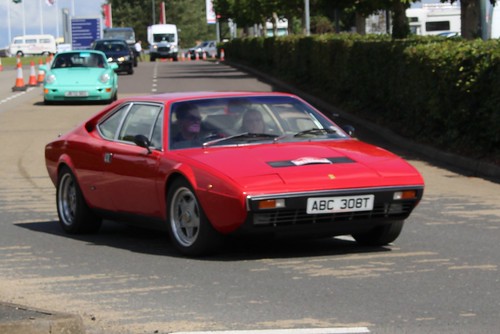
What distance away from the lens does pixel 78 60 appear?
108 feet

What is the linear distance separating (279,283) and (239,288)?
294mm

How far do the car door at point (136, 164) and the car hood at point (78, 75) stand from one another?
2186 centimetres

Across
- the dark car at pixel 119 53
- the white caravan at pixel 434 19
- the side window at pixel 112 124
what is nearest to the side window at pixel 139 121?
the side window at pixel 112 124

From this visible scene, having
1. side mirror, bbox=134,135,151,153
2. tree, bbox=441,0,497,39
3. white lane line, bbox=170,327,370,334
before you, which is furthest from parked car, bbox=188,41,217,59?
white lane line, bbox=170,327,370,334

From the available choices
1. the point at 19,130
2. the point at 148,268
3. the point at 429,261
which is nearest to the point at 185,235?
the point at 148,268

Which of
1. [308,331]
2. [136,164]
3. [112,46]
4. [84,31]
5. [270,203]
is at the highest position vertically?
[84,31]

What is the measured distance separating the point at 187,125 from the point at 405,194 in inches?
73.8

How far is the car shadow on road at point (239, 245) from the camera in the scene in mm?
8961

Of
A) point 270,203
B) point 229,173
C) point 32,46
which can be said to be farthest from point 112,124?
point 32,46

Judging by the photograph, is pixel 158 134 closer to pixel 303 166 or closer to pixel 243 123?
pixel 243 123

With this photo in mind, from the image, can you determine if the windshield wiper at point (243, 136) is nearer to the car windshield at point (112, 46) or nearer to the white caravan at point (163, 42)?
the car windshield at point (112, 46)

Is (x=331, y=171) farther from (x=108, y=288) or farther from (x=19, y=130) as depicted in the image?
(x=19, y=130)

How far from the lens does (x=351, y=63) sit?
84.9ft

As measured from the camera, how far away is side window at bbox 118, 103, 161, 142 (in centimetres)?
974
